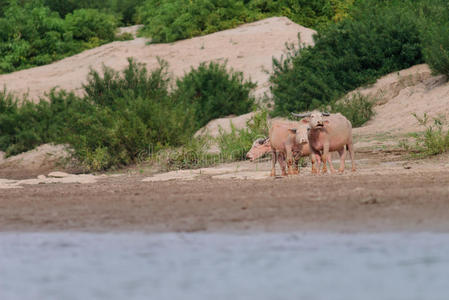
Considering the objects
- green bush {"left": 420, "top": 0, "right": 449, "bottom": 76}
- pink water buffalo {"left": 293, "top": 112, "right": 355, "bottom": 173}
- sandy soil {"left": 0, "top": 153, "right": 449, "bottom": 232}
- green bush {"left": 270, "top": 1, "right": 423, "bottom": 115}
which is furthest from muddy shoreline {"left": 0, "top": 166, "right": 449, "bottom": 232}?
green bush {"left": 270, "top": 1, "right": 423, "bottom": 115}

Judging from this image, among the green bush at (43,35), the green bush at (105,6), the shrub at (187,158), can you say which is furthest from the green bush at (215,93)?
the green bush at (105,6)

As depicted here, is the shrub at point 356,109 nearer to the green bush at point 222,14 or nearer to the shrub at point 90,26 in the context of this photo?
the green bush at point 222,14

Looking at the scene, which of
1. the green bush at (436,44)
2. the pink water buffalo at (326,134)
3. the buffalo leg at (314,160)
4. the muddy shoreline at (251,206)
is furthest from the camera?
the green bush at (436,44)

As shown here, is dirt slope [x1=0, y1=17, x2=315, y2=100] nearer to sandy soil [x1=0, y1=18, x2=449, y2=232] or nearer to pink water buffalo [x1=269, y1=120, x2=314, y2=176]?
sandy soil [x1=0, y1=18, x2=449, y2=232]

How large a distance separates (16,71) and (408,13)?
65.2ft

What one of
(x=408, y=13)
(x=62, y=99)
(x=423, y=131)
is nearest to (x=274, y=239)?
(x=423, y=131)

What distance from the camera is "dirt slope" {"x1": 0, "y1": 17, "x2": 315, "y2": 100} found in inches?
1241

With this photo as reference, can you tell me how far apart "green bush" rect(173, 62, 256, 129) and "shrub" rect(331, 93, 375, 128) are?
5.39m

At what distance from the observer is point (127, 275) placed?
20.5ft

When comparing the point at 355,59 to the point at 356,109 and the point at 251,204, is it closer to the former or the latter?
the point at 356,109

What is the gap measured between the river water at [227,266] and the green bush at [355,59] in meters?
13.6

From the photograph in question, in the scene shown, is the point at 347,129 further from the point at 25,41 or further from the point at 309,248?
the point at 25,41

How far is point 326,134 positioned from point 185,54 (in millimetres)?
21767

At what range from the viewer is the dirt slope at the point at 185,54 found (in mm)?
31514
